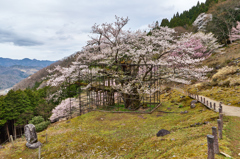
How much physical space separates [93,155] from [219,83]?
20.1 metres

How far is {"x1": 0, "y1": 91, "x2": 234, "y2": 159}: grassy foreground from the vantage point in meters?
6.87

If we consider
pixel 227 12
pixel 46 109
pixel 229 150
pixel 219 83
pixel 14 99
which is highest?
pixel 227 12

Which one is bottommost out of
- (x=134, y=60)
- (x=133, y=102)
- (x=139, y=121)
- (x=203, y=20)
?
(x=139, y=121)

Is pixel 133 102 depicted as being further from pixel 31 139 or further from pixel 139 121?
pixel 31 139

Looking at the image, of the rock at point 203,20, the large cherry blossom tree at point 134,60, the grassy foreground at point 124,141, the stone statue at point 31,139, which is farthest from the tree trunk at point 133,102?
the rock at point 203,20

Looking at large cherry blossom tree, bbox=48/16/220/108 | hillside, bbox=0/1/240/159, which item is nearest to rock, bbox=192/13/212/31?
hillside, bbox=0/1/240/159

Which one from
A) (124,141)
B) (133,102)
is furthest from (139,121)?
(133,102)

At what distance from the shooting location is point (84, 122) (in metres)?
15.8

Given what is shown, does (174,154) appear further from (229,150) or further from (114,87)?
(114,87)

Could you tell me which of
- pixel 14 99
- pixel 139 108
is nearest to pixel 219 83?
pixel 139 108

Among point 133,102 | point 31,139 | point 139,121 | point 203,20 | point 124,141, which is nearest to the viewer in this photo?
point 124,141

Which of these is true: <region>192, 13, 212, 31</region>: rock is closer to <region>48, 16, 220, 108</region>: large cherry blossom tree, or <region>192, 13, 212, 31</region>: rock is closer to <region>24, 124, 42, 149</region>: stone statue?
<region>48, 16, 220, 108</region>: large cherry blossom tree

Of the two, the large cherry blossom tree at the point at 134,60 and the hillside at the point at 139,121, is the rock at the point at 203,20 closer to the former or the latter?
the hillside at the point at 139,121

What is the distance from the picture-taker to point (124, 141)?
1059 centimetres
